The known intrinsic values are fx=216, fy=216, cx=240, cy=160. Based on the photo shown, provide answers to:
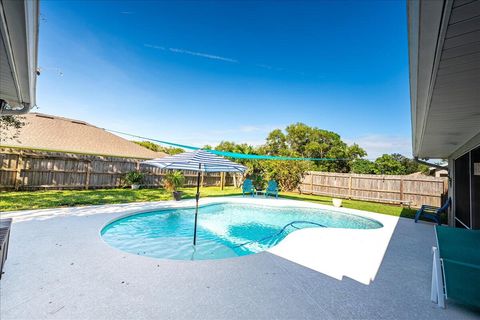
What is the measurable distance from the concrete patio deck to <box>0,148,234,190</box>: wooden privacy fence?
8.74m

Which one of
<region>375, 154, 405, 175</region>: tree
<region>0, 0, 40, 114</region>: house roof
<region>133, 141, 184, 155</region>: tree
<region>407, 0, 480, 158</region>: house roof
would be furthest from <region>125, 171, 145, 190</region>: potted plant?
<region>375, 154, 405, 175</region>: tree

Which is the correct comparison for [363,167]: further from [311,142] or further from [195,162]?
[195,162]

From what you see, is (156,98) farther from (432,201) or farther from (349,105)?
(432,201)

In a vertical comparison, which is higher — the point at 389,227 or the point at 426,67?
the point at 426,67

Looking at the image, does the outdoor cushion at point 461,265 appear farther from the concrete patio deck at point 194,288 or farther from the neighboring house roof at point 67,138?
the neighboring house roof at point 67,138

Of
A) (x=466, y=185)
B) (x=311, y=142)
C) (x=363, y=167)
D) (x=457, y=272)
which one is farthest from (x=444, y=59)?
(x=363, y=167)

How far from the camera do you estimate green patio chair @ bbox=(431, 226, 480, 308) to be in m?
2.29

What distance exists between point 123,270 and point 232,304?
68.6 inches

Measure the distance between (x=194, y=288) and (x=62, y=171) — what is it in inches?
Answer: 492

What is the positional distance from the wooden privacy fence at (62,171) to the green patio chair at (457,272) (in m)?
12.8

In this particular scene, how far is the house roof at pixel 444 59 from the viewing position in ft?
4.00

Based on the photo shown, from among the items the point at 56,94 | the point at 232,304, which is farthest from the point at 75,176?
the point at 232,304

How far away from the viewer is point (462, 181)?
22.4 ft

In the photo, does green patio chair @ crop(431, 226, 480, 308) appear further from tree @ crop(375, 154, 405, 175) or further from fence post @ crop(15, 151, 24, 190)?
tree @ crop(375, 154, 405, 175)
